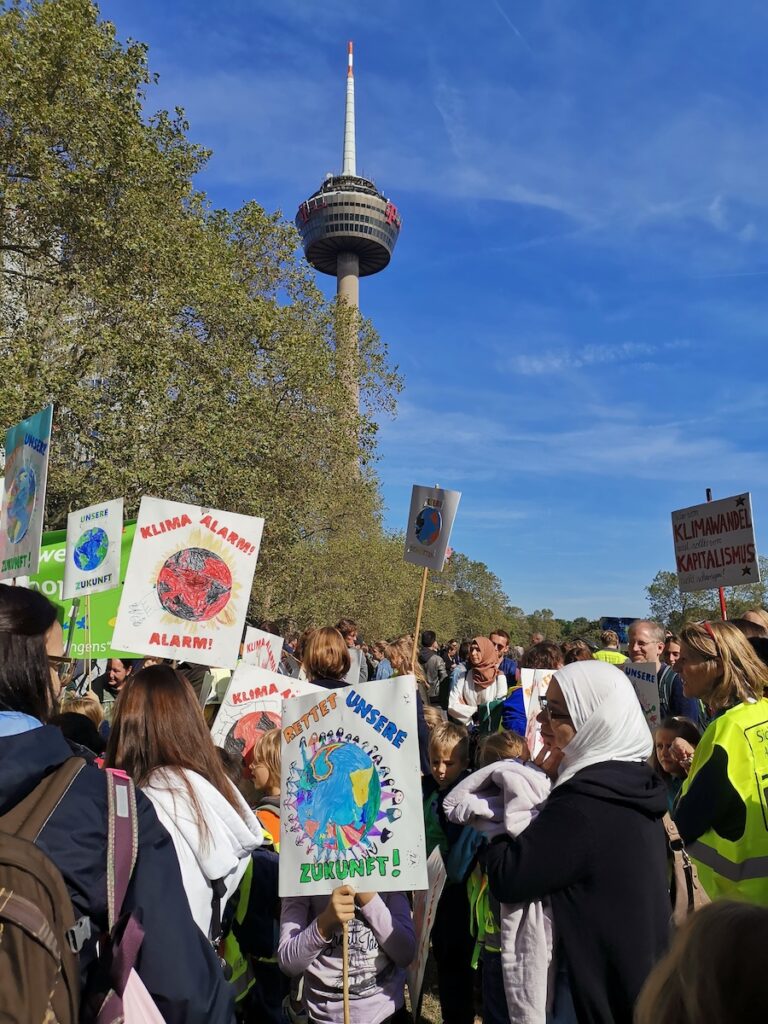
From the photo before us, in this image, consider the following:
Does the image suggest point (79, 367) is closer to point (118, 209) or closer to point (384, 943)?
point (118, 209)

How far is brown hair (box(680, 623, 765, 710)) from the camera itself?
3592 mm

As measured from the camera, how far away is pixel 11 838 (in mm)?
1589

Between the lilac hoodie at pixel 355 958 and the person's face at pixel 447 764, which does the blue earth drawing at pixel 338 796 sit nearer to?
the lilac hoodie at pixel 355 958

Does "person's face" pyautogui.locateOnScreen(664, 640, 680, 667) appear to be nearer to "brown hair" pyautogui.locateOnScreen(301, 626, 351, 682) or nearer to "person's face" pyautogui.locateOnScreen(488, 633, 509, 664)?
"person's face" pyautogui.locateOnScreen(488, 633, 509, 664)

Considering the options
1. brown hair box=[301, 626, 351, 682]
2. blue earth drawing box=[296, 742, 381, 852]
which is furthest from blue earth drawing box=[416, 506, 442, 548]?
blue earth drawing box=[296, 742, 381, 852]

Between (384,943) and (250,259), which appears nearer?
(384,943)

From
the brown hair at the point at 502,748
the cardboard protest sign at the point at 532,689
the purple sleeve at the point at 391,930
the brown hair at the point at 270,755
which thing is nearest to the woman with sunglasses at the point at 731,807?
the brown hair at the point at 502,748

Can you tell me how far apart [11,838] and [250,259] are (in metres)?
23.9

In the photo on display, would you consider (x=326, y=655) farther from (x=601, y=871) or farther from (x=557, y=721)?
(x=601, y=871)

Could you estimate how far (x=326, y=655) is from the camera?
4.98 meters

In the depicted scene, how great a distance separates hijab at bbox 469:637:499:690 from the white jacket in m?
4.31

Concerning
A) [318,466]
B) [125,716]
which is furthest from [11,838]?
[318,466]

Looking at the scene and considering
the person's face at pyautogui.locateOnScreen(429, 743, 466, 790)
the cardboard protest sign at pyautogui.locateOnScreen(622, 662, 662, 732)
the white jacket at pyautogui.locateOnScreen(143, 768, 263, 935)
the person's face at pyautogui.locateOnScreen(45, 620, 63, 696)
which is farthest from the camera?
the cardboard protest sign at pyautogui.locateOnScreen(622, 662, 662, 732)

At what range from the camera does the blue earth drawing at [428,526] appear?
7.59m
